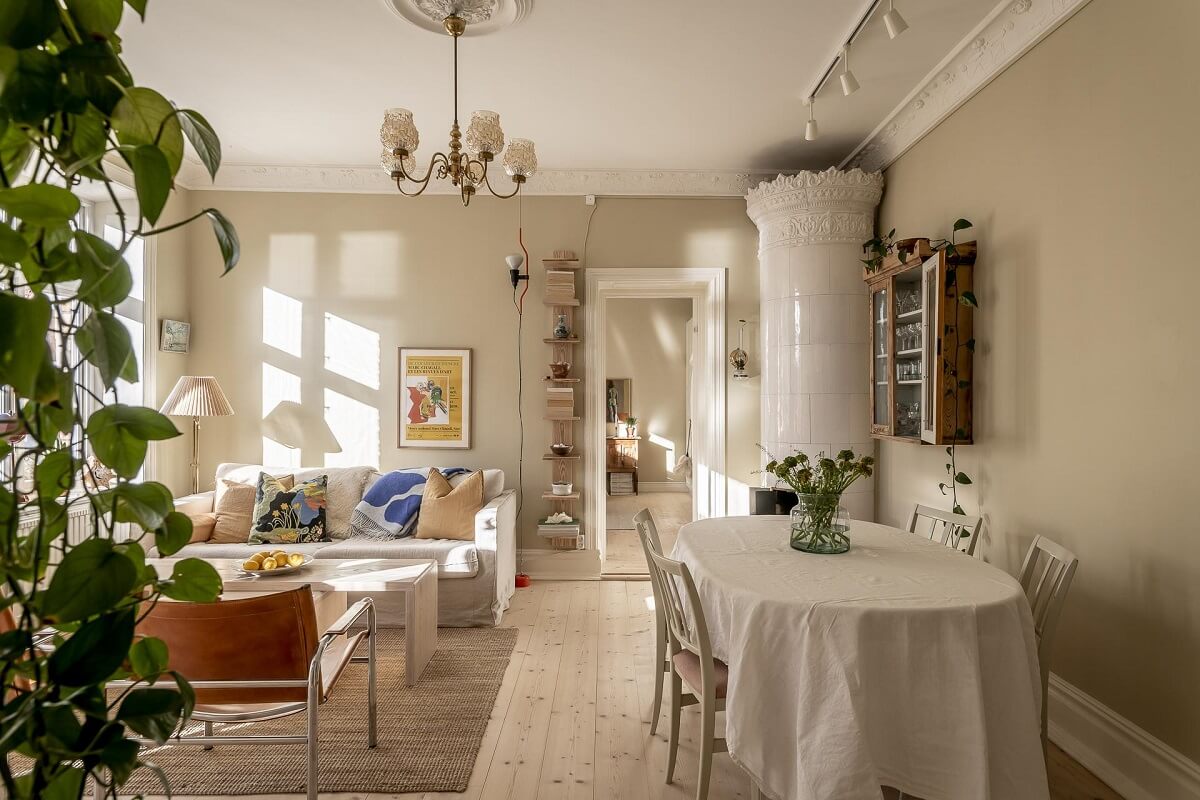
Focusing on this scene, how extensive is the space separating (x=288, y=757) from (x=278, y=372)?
3.16 meters

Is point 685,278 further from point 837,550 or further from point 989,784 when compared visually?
point 989,784

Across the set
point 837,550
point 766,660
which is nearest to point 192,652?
point 766,660

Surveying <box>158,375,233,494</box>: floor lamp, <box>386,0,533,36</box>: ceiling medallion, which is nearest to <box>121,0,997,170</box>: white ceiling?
<box>386,0,533,36</box>: ceiling medallion

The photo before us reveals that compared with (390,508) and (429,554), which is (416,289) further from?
(429,554)

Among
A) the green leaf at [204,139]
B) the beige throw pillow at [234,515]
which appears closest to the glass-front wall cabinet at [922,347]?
the green leaf at [204,139]

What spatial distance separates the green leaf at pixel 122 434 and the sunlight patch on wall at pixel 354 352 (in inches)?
185

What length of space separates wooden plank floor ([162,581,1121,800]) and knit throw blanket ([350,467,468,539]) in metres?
0.92

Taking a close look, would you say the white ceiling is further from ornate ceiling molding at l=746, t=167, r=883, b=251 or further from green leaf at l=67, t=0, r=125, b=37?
green leaf at l=67, t=0, r=125, b=37

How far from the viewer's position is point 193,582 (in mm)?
635

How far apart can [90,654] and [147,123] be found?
1.28 feet

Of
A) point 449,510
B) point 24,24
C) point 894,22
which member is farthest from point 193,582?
point 449,510

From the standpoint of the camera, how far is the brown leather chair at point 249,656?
1958 mm

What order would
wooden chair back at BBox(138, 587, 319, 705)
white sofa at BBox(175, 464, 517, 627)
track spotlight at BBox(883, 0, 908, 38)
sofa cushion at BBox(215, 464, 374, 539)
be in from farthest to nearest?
sofa cushion at BBox(215, 464, 374, 539), white sofa at BBox(175, 464, 517, 627), track spotlight at BBox(883, 0, 908, 38), wooden chair back at BBox(138, 587, 319, 705)

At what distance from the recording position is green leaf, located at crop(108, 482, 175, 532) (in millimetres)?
546
